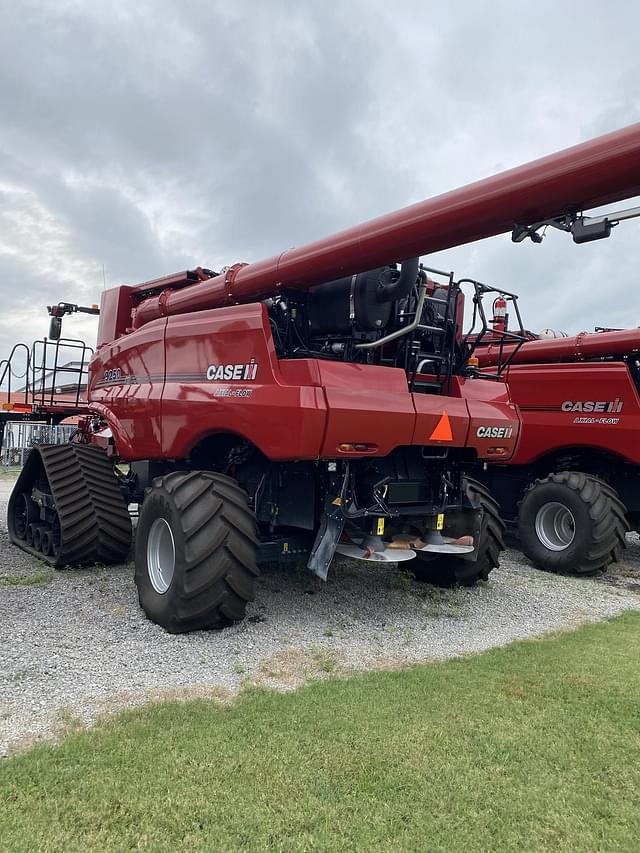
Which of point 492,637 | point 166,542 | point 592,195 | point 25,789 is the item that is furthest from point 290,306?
point 25,789

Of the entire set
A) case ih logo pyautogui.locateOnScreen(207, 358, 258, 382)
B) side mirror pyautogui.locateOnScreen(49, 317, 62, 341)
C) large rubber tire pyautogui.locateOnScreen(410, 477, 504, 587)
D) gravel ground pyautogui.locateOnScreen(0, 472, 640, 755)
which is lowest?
gravel ground pyautogui.locateOnScreen(0, 472, 640, 755)

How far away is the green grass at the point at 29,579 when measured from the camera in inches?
228

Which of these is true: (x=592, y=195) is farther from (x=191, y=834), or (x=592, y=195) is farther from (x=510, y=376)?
(x=510, y=376)

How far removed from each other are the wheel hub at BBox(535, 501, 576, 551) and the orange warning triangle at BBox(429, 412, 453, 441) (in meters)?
3.33

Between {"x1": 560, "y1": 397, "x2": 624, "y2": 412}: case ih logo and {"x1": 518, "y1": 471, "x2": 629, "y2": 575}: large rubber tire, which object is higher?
{"x1": 560, "y1": 397, "x2": 624, "y2": 412}: case ih logo

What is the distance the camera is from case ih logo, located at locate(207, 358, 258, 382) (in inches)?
186

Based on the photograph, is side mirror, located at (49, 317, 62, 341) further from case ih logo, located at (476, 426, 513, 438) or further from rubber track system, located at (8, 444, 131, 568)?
case ih logo, located at (476, 426, 513, 438)

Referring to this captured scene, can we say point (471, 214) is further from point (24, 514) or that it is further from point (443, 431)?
point (24, 514)

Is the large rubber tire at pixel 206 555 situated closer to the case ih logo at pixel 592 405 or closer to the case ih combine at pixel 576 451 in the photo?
the case ih combine at pixel 576 451

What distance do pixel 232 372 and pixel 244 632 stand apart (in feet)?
6.18

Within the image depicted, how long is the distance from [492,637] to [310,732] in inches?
88.5

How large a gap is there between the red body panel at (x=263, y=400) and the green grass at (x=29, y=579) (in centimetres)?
132

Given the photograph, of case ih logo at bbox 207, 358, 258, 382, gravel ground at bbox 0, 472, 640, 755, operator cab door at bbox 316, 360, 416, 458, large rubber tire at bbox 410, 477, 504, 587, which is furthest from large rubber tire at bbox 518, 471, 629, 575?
case ih logo at bbox 207, 358, 258, 382

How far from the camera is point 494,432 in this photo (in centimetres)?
559
